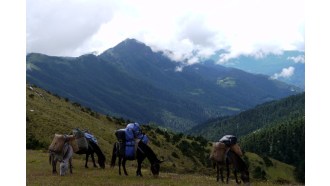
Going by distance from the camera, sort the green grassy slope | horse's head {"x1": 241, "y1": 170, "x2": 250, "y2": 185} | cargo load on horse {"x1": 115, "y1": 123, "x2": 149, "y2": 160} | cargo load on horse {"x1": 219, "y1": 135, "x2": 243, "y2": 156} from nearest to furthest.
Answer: horse's head {"x1": 241, "y1": 170, "x2": 250, "y2": 185} → cargo load on horse {"x1": 219, "y1": 135, "x2": 243, "y2": 156} → the green grassy slope → cargo load on horse {"x1": 115, "y1": 123, "x2": 149, "y2": 160}

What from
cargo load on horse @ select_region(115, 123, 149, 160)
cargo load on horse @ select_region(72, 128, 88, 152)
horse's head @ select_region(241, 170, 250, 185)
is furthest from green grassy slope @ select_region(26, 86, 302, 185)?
horse's head @ select_region(241, 170, 250, 185)

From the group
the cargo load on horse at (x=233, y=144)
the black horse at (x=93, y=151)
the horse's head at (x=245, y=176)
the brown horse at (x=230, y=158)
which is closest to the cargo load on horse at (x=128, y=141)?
the brown horse at (x=230, y=158)

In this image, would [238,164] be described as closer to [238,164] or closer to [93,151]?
[238,164]

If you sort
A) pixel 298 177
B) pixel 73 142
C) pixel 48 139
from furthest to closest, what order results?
pixel 298 177 → pixel 48 139 → pixel 73 142

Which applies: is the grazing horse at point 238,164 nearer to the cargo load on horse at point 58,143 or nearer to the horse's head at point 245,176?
the horse's head at point 245,176

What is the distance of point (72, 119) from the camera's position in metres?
67.6

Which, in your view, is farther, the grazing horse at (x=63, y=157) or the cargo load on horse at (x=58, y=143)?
the cargo load on horse at (x=58, y=143)

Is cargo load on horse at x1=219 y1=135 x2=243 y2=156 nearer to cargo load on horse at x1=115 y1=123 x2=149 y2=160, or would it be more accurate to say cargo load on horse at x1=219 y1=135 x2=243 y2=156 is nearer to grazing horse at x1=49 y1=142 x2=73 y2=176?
cargo load on horse at x1=115 y1=123 x2=149 y2=160

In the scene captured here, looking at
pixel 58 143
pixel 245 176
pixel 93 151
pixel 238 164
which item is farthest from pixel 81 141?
pixel 245 176
